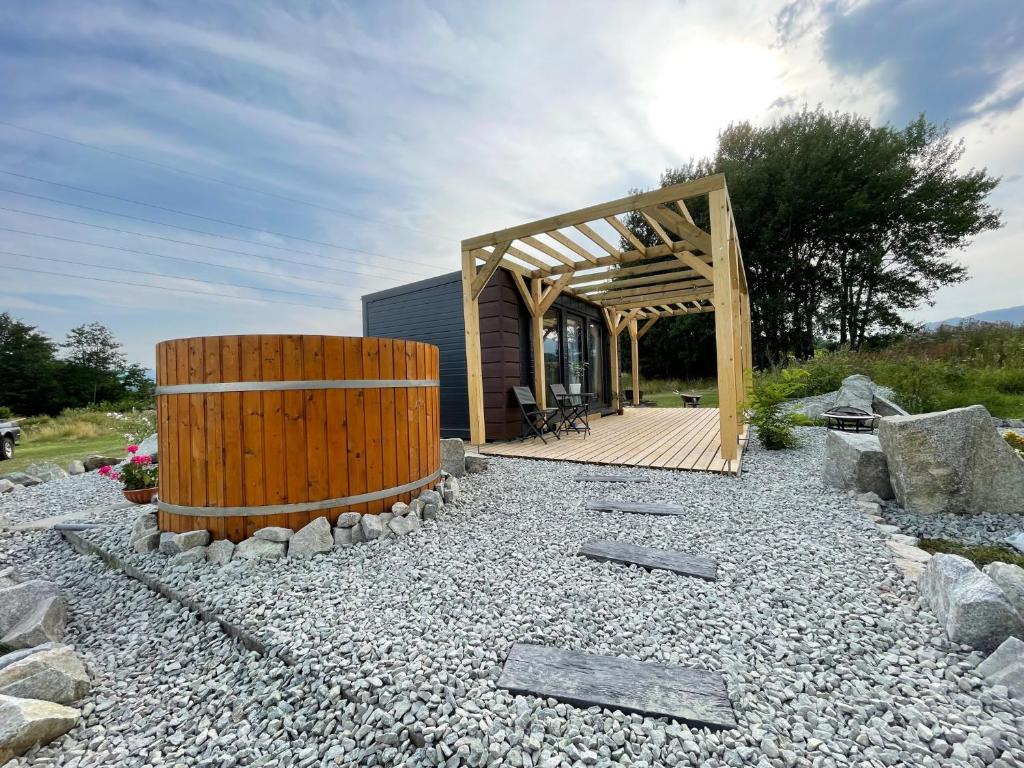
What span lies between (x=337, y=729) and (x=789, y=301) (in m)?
18.2

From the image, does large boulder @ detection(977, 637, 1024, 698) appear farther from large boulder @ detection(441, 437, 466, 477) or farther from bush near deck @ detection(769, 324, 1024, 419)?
bush near deck @ detection(769, 324, 1024, 419)

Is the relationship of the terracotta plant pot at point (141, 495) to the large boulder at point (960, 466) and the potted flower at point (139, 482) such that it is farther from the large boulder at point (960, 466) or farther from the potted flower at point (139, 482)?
the large boulder at point (960, 466)

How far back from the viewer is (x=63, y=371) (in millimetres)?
17594

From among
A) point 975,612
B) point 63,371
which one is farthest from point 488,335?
point 63,371

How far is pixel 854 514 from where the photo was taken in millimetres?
2740

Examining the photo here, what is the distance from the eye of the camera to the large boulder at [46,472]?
5.14 metres

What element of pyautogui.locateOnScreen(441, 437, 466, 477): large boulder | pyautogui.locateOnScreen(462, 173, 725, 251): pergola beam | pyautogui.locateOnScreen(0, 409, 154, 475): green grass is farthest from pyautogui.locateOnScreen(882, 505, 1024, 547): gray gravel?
pyautogui.locateOnScreen(0, 409, 154, 475): green grass

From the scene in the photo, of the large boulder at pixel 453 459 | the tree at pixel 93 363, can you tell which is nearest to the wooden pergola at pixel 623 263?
the large boulder at pixel 453 459

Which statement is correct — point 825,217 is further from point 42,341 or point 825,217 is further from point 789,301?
point 42,341

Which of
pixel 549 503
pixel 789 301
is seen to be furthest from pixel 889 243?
pixel 549 503

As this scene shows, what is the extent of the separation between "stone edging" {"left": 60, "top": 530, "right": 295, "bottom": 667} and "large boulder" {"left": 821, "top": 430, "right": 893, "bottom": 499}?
3.81 meters

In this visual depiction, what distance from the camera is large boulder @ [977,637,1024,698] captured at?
1.19m

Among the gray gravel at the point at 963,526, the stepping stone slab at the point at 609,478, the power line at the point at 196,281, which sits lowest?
the gray gravel at the point at 963,526

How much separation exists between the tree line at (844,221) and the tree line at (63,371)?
72.2 feet
